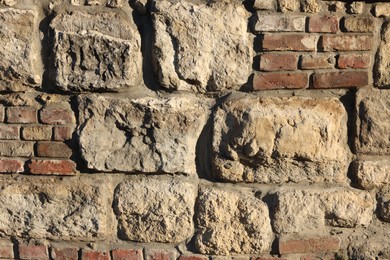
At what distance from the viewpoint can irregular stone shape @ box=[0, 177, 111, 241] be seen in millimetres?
2365

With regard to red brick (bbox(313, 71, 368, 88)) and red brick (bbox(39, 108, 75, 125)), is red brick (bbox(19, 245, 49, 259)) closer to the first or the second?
red brick (bbox(39, 108, 75, 125))

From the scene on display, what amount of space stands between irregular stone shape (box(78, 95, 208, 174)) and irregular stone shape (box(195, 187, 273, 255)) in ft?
0.53

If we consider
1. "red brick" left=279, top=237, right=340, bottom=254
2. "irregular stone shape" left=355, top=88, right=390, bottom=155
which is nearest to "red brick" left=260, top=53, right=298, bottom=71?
"irregular stone shape" left=355, top=88, right=390, bottom=155

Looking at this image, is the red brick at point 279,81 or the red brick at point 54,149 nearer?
the red brick at point 279,81

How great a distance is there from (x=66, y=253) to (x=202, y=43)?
1087mm

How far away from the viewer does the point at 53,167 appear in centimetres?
238

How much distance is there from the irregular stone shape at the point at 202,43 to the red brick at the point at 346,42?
309mm

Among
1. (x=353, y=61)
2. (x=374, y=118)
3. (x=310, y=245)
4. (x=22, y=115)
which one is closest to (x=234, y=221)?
(x=310, y=245)


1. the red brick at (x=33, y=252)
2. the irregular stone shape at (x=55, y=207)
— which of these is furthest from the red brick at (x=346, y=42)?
the red brick at (x=33, y=252)

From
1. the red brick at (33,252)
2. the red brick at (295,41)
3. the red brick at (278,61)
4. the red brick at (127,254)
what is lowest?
the red brick at (33,252)

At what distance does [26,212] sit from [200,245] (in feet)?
2.53

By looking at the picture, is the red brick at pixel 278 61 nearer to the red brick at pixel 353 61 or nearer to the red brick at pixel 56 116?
the red brick at pixel 353 61

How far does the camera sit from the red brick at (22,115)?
238 centimetres

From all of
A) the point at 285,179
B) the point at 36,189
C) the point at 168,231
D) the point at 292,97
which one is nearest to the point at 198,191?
the point at 168,231
